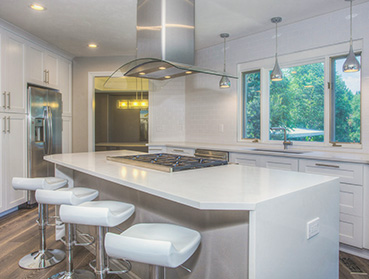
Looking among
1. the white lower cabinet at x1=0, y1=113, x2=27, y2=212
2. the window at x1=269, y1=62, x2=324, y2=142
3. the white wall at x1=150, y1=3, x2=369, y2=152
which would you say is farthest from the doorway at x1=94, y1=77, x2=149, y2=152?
Answer: the window at x1=269, y1=62, x2=324, y2=142

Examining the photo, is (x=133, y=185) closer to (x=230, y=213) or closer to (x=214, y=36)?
(x=230, y=213)

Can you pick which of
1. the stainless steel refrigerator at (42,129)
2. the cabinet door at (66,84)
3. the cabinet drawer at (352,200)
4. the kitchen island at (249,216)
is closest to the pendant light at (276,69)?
the cabinet drawer at (352,200)

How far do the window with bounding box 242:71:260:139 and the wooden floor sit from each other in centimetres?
205

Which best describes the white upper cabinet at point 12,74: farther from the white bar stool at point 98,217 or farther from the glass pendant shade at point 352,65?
the glass pendant shade at point 352,65

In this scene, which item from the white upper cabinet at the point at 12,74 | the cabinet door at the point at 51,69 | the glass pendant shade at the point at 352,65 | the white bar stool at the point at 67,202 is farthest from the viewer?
the cabinet door at the point at 51,69

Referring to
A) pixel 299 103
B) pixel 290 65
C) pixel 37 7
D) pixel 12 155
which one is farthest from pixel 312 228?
pixel 12 155

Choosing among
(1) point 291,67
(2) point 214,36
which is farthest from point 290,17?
(2) point 214,36

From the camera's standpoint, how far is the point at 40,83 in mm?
4316

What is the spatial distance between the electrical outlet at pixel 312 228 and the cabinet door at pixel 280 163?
143 centimetres

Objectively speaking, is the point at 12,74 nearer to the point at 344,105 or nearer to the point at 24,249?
the point at 24,249

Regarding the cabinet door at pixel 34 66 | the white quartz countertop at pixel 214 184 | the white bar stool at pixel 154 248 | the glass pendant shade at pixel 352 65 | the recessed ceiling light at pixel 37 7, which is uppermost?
the recessed ceiling light at pixel 37 7

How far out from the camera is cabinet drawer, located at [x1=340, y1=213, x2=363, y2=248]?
2.52 m

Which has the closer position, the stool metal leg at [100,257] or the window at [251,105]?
the stool metal leg at [100,257]

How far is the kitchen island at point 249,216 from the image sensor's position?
1.18 meters
